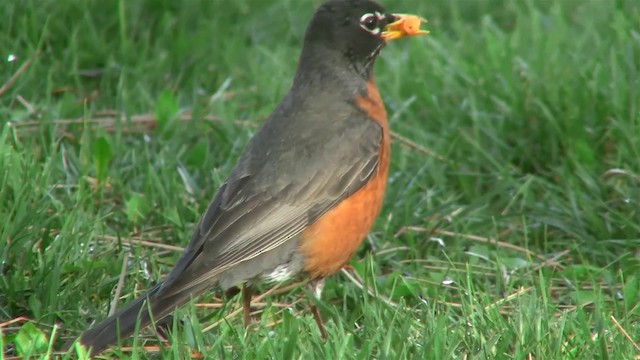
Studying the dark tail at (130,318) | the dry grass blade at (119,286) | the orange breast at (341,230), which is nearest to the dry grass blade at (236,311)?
the dark tail at (130,318)

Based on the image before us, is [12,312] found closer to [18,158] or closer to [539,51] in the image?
[18,158]

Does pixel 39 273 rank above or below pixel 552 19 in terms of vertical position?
above

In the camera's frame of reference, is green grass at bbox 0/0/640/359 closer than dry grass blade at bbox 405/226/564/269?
Yes

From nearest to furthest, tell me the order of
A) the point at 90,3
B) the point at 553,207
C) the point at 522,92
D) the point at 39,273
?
1. the point at 39,273
2. the point at 553,207
3. the point at 522,92
4. the point at 90,3

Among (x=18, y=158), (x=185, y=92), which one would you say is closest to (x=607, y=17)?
(x=185, y=92)

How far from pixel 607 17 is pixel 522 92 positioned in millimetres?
1388

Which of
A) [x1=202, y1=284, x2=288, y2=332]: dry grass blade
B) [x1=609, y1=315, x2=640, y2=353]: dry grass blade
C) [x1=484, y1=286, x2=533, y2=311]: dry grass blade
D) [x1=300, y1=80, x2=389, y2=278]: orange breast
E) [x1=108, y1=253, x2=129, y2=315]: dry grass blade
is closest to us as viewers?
[x1=609, y1=315, x2=640, y2=353]: dry grass blade

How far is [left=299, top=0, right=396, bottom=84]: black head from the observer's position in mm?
5484

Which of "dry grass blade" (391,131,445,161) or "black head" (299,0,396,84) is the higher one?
"black head" (299,0,396,84)

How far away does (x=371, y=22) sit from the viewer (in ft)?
18.1

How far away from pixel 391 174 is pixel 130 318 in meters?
2.16

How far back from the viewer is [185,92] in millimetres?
7223

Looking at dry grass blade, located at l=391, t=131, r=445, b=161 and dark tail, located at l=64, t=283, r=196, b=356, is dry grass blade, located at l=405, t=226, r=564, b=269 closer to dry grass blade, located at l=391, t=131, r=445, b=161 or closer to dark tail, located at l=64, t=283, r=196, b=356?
dry grass blade, located at l=391, t=131, r=445, b=161

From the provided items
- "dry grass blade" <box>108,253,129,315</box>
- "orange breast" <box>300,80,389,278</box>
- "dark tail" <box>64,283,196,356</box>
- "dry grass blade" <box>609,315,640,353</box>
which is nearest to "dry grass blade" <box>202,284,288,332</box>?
"dark tail" <box>64,283,196,356</box>
